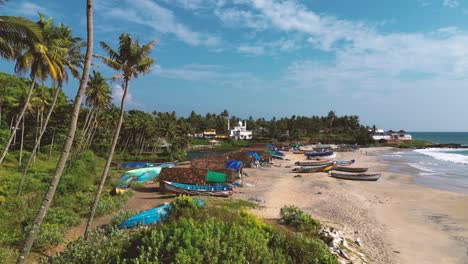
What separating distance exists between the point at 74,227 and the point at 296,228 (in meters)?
10.1

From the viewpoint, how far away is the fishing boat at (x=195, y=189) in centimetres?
2172

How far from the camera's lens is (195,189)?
22062 mm

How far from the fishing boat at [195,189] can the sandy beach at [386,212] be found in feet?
6.00

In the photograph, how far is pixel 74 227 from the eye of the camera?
1314 cm

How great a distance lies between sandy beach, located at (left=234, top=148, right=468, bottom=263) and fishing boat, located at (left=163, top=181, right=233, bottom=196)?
72.0 inches

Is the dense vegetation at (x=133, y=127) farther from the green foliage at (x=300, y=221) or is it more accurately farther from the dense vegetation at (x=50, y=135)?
the green foliage at (x=300, y=221)

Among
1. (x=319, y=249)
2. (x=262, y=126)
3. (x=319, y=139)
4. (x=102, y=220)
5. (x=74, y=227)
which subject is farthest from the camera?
(x=262, y=126)

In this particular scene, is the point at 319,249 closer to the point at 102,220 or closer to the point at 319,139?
the point at 102,220

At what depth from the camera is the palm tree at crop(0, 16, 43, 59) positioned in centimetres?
745

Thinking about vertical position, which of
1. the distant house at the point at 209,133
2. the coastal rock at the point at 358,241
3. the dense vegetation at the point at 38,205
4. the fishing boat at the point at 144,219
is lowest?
Answer: the coastal rock at the point at 358,241

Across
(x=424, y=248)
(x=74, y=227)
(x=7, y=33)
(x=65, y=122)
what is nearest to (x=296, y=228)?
(x=424, y=248)

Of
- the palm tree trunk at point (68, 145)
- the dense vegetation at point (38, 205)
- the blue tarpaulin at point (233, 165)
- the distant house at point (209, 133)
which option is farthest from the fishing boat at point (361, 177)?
the distant house at point (209, 133)

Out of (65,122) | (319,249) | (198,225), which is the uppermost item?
(65,122)

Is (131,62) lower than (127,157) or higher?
higher
